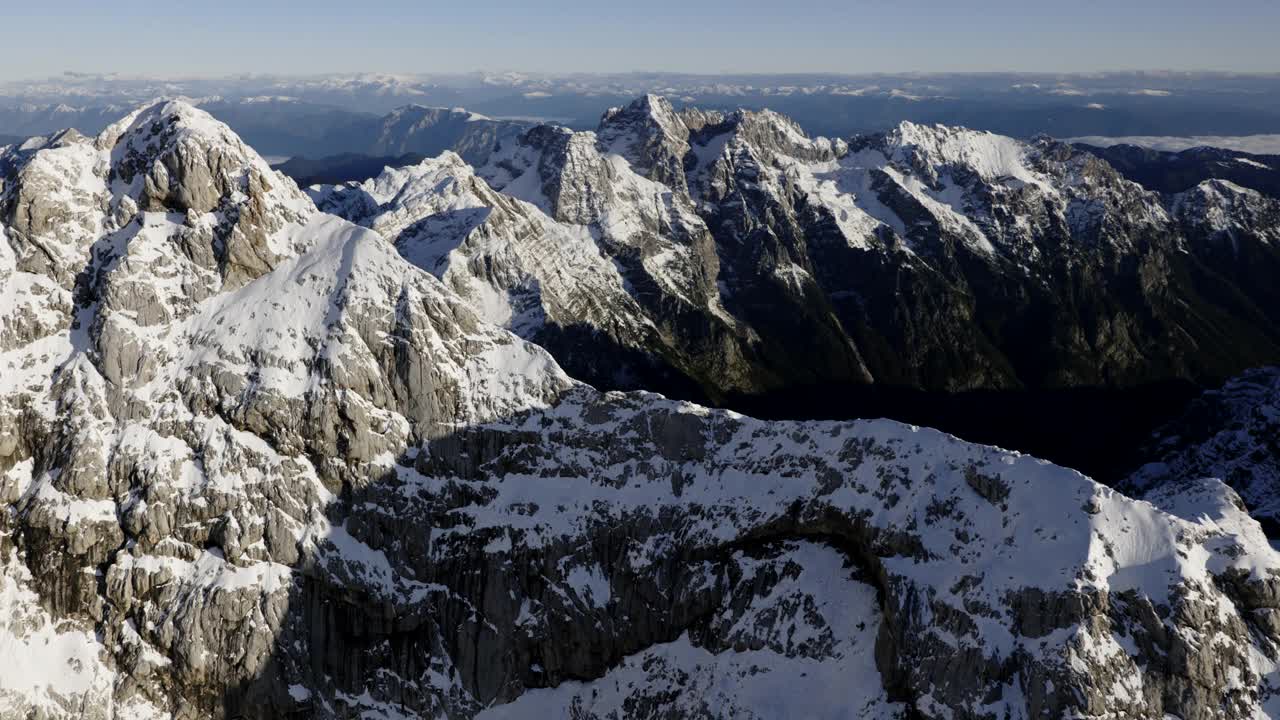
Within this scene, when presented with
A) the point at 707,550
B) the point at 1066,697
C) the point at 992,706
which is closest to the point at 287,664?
the point at 707,550

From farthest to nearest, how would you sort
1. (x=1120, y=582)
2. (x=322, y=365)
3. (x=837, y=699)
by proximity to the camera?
(x=322, y=365), (x=837, y=699), (x=1120, y=582)

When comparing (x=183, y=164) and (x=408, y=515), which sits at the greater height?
(x=183, y=164)

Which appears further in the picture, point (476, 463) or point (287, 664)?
point (476, 463)

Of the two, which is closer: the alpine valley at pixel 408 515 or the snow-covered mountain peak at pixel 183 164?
the alpine valley at pixel 408 515

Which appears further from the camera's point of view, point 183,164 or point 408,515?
point 183,164

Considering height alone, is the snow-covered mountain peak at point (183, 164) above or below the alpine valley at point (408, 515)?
above

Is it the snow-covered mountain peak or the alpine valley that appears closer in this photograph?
the alpine valley

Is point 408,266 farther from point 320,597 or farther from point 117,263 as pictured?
point 320,597

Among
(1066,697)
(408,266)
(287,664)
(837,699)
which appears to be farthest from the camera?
(408,266)

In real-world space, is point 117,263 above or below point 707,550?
above

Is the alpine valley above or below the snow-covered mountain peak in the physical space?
below

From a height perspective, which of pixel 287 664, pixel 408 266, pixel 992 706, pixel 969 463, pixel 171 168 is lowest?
pixel 287 664
